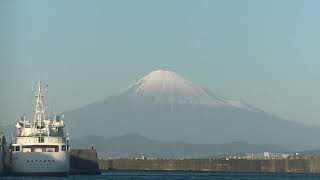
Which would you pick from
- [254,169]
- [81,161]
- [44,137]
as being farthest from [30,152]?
[254,169]

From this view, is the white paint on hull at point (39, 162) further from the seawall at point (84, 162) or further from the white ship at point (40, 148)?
the seawall at point (84, 162)

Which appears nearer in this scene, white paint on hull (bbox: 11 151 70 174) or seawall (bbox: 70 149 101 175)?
white paint on hull (bbox: 11 151 70 174)

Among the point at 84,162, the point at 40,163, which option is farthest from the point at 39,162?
the point at 84,162

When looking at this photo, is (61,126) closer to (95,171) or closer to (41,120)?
(41,120)

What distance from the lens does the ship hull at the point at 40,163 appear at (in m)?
124

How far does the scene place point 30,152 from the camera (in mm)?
127375

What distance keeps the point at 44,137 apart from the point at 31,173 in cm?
721

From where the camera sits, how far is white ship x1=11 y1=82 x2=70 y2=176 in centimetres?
12488

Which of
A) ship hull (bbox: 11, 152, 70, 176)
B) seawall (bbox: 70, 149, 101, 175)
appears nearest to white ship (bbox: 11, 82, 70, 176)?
ship hull (bbox: 11, 152, 70, 176)

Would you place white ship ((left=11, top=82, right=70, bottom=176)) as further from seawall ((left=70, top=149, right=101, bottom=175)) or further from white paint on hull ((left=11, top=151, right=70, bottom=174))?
seawall ((left=70, top=149, right=101, bottom=175))

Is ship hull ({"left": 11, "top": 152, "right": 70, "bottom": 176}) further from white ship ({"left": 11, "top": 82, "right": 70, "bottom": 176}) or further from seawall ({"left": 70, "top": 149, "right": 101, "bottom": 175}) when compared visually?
seawall ({"left": 70, "top": 149, "right": 101, "bottom": 175})

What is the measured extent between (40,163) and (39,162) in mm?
313

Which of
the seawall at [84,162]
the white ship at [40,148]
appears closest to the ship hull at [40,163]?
A: the white ship at [40,148]

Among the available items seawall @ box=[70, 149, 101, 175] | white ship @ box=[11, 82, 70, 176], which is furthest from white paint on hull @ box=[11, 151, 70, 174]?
seawall @ box=[70, 149, 101, 175]
